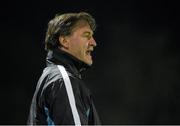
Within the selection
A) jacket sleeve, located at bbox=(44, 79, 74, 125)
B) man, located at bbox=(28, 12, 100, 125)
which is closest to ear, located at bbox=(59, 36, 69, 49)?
man, located at bbox=(28, 12, 100, 125)

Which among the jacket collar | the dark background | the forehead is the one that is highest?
the forehead

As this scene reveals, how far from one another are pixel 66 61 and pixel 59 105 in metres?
0.15

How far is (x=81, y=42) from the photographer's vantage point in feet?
3.90

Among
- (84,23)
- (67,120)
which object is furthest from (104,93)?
(67,120)

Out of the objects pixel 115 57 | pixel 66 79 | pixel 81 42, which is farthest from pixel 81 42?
pixel 115 57

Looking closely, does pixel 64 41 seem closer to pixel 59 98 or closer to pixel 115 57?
pixel 59 98

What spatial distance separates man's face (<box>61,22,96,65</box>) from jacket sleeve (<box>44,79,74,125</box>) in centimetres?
15

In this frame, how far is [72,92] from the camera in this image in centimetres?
104

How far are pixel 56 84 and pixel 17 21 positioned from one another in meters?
1.75

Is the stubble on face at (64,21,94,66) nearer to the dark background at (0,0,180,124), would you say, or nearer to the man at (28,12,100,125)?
the man at (28,12,100,125)

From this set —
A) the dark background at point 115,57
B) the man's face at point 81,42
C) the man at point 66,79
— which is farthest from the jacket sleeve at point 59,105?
the dark background at point 115,57

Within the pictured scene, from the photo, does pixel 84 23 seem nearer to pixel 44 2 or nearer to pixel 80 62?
pixel 80 62

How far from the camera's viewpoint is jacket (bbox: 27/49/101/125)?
1.03 metres

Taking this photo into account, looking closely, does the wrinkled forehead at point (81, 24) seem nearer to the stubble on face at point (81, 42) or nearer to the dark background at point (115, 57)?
the stubble on face at point (81, 42)
